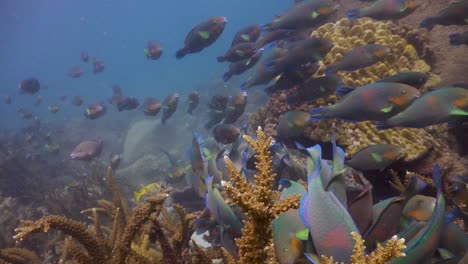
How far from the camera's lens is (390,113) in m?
3.46

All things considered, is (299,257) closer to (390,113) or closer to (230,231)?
(230,231)

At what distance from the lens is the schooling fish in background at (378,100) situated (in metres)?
3.40

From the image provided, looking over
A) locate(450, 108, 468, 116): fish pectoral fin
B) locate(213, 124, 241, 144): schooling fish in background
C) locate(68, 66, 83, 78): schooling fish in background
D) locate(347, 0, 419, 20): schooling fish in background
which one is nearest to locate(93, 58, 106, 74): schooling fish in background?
locate(68, 66, 83, 78): schooling fish in background

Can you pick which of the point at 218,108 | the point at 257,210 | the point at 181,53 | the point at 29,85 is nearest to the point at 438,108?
the point at 257,210

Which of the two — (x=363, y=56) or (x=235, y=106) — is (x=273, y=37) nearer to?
(x=235, y=106)

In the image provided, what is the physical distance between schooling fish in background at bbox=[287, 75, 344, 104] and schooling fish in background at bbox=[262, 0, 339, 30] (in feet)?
3.14

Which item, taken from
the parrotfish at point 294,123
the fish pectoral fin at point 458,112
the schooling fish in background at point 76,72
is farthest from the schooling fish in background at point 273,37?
the schooling fish in background at point 76,72

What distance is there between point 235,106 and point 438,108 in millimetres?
3946

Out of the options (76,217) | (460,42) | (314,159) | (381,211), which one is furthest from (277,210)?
(76,217)

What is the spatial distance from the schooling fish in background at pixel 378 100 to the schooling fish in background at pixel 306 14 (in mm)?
2001

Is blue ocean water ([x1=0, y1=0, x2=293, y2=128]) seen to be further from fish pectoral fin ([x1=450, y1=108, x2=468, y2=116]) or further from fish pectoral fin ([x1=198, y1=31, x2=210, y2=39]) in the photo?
fish pectoral fin ([x1=450, y1=108, x2=468, y2=116])

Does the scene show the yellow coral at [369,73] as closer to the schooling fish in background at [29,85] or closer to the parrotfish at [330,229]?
the parrotfish at [330,229]

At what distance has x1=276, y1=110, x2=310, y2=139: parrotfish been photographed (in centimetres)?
433

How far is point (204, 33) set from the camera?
6.04 metres
